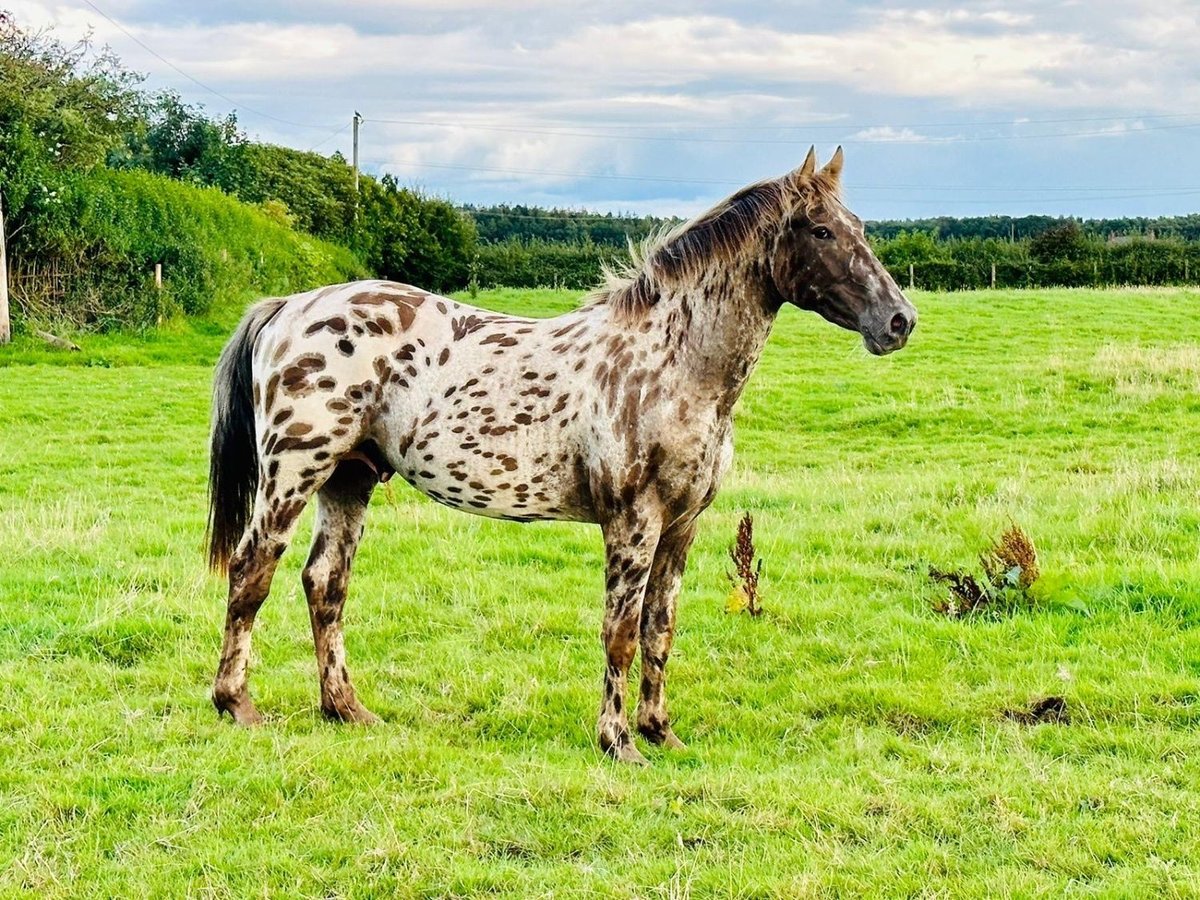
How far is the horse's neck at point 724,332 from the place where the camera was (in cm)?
547

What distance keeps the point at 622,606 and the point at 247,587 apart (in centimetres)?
194

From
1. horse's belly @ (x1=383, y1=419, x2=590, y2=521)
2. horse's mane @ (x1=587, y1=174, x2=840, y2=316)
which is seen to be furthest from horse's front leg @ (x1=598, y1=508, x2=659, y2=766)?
horse's mane @ (x1=587, y1=174, x2=840, y2=316)

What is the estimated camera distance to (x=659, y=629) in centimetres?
587

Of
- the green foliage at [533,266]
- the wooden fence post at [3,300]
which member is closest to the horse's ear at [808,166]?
the wooden fence post at [3,300]

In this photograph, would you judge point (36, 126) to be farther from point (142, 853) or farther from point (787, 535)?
point (142, 853)

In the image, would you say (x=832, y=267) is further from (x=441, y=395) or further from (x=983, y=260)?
(x=983, y=260)

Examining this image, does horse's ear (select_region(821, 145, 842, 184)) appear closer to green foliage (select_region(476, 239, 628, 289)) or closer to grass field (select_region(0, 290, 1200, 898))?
grass field (select_region(0, 290, 1200, 898))

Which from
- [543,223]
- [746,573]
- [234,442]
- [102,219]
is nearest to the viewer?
[234,442]

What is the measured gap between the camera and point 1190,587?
741 centimetres

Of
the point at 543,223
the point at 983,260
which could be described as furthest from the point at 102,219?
the point at 543,223

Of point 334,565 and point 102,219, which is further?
point 102,219

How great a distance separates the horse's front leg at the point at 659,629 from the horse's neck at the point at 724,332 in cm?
78

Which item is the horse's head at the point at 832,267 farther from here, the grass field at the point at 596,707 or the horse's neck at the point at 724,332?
the grass field at the point at 596,707

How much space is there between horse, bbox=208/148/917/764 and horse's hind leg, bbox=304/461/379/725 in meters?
0.01
